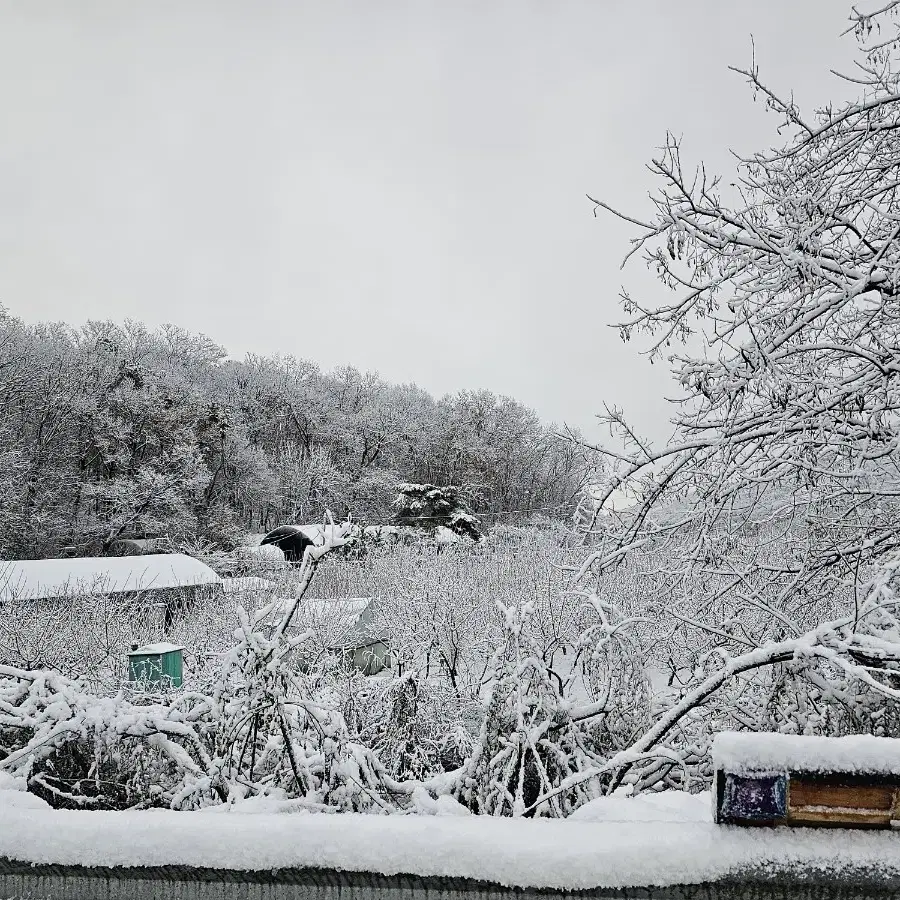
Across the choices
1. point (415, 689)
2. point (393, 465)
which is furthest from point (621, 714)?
point (393, 465)

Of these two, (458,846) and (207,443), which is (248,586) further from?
(207,443)

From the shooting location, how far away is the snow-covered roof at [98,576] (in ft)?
58.1

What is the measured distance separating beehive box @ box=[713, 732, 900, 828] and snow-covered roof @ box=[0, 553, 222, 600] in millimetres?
17777

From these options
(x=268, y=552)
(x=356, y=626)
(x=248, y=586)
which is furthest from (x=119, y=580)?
(x=268, y=552)

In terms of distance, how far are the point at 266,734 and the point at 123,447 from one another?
34.1m

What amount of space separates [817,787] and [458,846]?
77cm

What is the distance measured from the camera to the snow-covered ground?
1.44 metres

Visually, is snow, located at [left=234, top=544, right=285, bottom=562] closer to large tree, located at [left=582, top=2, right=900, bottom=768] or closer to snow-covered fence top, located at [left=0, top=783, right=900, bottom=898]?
large tree, located at [left=582, top=2, right=900, bottom=768]

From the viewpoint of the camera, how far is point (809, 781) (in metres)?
1.46

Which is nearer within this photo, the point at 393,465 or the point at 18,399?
the point at 18,399

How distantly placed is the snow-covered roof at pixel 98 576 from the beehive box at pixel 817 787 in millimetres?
17777

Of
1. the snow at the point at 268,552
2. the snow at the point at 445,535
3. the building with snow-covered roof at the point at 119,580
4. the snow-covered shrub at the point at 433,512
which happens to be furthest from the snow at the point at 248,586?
the snow-covered shrub at the point at 433,512

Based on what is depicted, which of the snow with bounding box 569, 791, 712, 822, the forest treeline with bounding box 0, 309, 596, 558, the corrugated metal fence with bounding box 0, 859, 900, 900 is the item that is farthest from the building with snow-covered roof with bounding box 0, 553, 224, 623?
the snow with bounding box 569, 791, 712, 822

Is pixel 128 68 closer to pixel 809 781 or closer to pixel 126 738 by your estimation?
pixel 126 738
